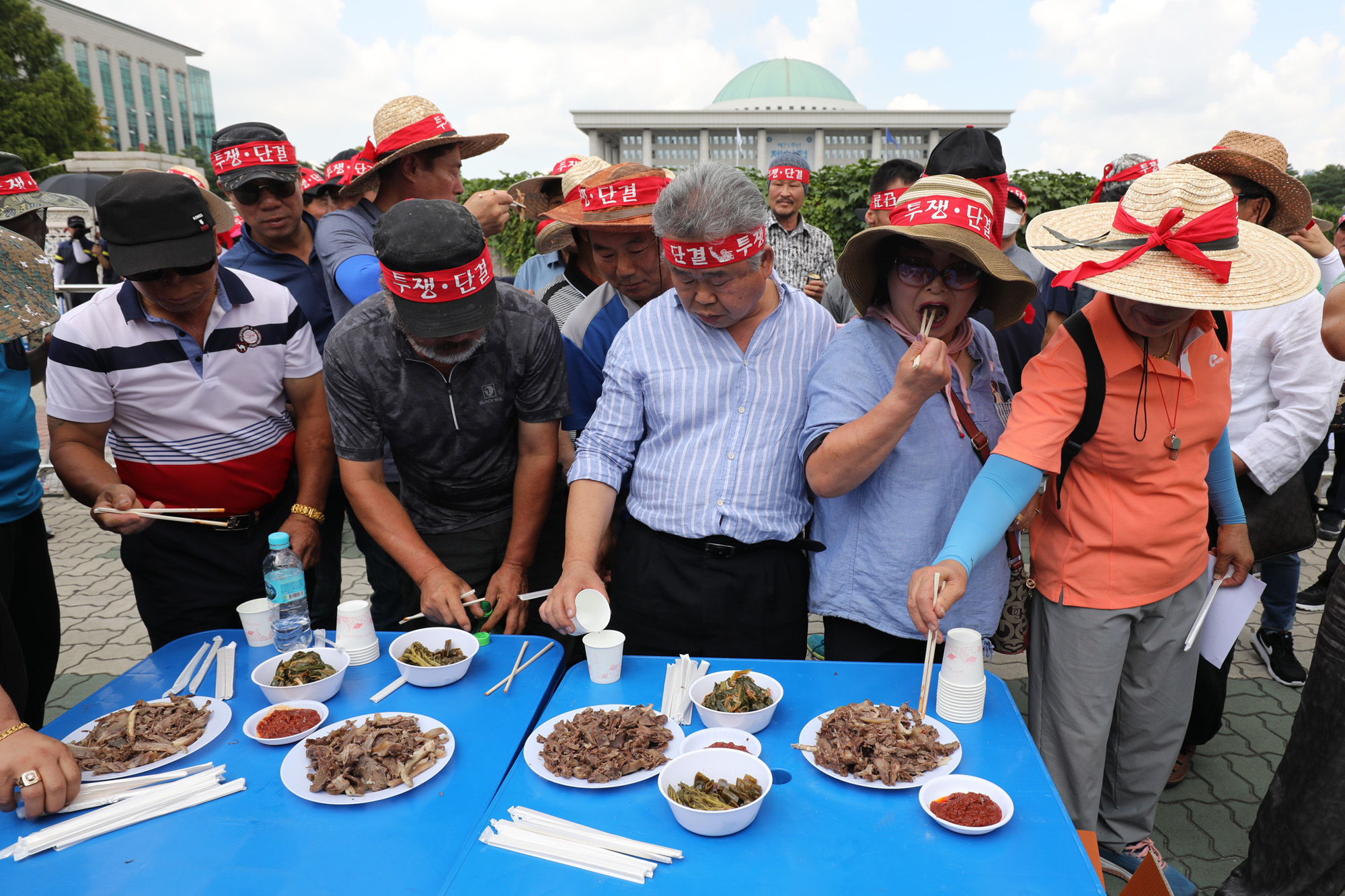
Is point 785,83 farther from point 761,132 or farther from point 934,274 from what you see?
point 934,274

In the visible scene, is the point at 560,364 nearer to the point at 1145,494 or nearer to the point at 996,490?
the point at 996,490

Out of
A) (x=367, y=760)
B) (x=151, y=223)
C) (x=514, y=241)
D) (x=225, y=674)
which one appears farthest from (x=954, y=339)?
(x=514, y=241)

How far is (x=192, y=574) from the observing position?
8.28 feet

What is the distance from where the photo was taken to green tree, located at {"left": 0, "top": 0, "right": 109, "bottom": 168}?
2323cm

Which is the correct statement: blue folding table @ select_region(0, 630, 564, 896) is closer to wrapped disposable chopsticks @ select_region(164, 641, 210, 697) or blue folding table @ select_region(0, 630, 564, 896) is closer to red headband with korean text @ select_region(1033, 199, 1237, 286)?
wrapped disposable chopsticks @ select_region(164, 641, 210, 697)

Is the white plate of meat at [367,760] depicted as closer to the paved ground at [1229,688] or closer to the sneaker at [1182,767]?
the paved ground at [1229,688]

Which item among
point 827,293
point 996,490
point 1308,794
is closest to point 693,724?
point 996,490

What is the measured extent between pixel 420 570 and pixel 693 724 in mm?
1023

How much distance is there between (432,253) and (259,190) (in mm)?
1780

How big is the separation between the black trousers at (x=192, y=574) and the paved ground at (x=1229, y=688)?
1670 millimetres

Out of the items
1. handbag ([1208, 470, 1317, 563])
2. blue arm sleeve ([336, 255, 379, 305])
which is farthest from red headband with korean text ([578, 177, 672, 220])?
handbag ([1208, 470, 1317, 563])

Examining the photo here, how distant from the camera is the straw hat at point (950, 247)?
1740 millimetres

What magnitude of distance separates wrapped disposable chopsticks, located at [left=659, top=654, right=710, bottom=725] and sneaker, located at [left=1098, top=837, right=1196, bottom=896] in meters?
1.36

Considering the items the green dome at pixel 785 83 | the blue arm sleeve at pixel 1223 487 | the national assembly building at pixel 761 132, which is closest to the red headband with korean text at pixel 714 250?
the blue arm sleeve at pixel 1223 487
